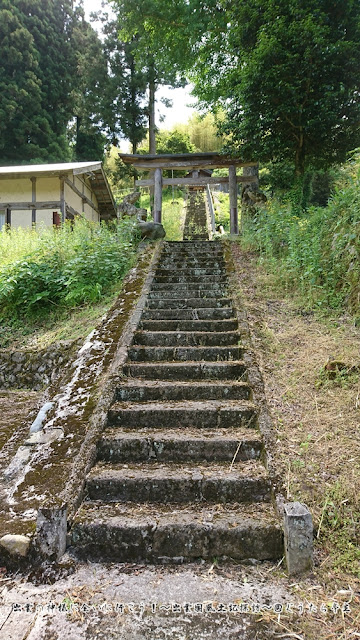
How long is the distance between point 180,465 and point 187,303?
2931mm

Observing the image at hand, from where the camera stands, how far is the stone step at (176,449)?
2.84 metres

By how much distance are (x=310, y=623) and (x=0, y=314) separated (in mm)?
5804

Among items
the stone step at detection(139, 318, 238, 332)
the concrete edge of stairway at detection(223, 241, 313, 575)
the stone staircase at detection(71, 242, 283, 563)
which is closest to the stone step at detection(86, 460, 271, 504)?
the stone staircase at detection(71, 242, 283, 563)

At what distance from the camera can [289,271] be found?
5750 mm

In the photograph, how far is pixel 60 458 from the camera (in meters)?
2.77

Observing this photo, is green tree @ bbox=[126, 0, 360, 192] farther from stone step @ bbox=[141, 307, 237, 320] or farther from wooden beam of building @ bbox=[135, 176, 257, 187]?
stone step @ bbox=[141, 307, 237, 320]

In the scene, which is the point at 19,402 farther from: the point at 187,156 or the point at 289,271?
the point at 187,156

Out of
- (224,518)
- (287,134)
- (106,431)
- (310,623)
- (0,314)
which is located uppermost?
(287,134)

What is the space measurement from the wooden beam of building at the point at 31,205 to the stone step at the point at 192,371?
11593 millimetres

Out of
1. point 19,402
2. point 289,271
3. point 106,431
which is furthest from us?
point 289,271

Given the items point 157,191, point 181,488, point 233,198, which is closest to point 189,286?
point 181,488

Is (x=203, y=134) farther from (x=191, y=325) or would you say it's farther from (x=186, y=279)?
(x=191, y=325)

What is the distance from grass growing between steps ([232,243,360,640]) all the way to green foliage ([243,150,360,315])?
34 cm

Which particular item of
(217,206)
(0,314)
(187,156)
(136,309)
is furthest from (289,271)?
(217,206)
